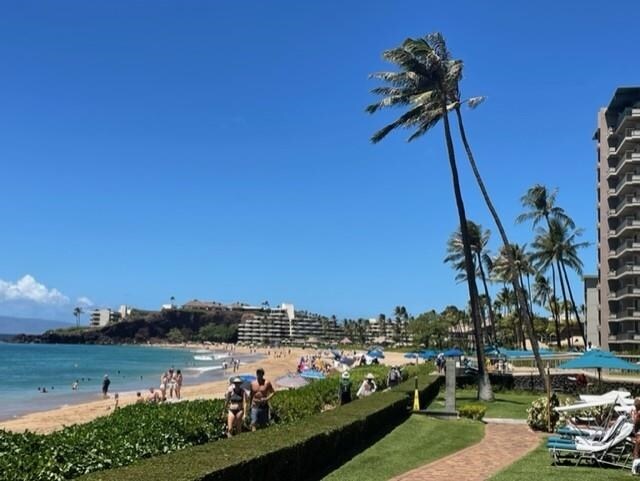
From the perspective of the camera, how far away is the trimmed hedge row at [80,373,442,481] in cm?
830

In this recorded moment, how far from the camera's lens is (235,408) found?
14.5m

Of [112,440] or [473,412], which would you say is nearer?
[112,440]

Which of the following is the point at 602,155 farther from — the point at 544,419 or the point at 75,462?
the point at 75,462

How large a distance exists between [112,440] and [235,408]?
Result: 4.26 metres

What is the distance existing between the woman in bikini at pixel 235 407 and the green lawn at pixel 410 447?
2.48m

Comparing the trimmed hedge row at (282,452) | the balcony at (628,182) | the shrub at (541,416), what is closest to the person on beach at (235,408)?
the trimmed hedge row at (282,452)

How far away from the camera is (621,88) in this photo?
200 feet

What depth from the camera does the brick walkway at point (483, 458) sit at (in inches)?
469

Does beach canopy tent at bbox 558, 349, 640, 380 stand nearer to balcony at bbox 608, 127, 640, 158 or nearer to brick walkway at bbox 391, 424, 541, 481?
brick walkway at bbox 391, 424, 541, 481

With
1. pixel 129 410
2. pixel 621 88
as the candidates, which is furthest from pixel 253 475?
pixel 621 88

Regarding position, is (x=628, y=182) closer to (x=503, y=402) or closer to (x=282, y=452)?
(x=503, y=402)

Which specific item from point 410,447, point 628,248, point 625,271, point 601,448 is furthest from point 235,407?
point 625,271

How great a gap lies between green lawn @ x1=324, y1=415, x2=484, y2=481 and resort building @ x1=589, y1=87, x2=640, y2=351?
45.3 m

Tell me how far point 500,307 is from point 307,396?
4412 inches
